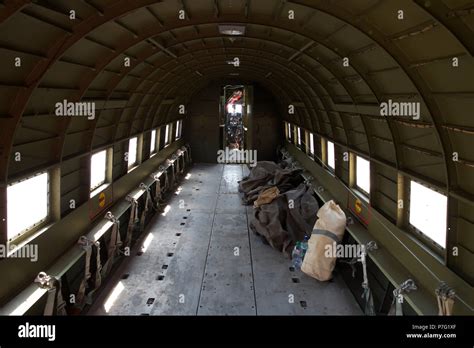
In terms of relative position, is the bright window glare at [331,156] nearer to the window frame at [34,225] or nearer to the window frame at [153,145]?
the window frame at [153,145]

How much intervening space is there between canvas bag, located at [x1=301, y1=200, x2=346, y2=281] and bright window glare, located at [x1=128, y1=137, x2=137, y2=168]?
6.53 meters

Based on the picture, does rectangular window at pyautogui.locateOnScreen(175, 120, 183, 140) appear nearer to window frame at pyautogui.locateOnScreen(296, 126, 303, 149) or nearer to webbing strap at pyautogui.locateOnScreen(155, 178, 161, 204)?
webbing strap at pyautogui.locateOnScreen(155, 178, 161, 204)

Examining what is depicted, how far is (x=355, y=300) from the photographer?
25.0 feet

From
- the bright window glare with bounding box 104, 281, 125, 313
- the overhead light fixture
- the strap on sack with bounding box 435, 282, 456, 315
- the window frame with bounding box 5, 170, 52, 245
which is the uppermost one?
the overhead light fixture

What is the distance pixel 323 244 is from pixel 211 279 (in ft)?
8.69

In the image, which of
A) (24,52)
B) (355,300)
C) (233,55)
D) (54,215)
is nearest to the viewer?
(24,52)

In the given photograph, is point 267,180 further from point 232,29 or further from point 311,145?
point 232,29

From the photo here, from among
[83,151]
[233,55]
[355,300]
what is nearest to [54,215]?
[83,151]

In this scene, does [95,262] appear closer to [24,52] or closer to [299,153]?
[24,52]

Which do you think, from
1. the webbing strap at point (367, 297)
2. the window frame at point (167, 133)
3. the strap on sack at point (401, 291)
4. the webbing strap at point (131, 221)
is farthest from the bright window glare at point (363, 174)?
the window frame at point (167, 133)

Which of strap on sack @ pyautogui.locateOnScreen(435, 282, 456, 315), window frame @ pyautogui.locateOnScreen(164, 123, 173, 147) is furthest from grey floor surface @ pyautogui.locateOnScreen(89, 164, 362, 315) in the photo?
window frame @ pyautogui.locateOnScreen(164, 123, 173, 147)

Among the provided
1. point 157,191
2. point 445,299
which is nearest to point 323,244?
point 445,299

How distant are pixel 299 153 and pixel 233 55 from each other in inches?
230

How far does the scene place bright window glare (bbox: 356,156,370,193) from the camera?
8695 millimetres
